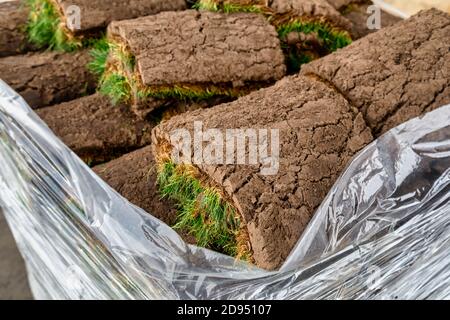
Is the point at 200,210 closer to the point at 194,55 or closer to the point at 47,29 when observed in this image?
the point at 194,55

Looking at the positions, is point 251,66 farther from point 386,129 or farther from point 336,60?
point 386,129

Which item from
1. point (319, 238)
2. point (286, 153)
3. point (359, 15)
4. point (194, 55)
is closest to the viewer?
point (319, 238)

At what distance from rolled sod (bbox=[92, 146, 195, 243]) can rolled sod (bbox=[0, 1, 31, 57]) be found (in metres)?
0.79

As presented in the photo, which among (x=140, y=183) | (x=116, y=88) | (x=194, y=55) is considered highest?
(x=194, y=55)

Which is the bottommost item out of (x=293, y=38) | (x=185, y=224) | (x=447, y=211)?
(x=185, y=224)

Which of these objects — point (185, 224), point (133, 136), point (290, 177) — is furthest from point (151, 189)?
point (290, 177)

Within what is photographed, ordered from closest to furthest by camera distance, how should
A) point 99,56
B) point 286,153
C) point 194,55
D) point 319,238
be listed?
point 319,238, point 286,153, point 194,55, point 99,56

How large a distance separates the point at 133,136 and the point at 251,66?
16.8 inches

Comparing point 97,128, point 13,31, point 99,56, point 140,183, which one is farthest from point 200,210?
point 13,31

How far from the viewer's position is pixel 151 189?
5.07ft

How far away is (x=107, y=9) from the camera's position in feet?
6.39

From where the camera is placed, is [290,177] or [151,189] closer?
[290,177]

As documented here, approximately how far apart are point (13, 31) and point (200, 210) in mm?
1228

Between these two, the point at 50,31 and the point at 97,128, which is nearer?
the point at 97,128
